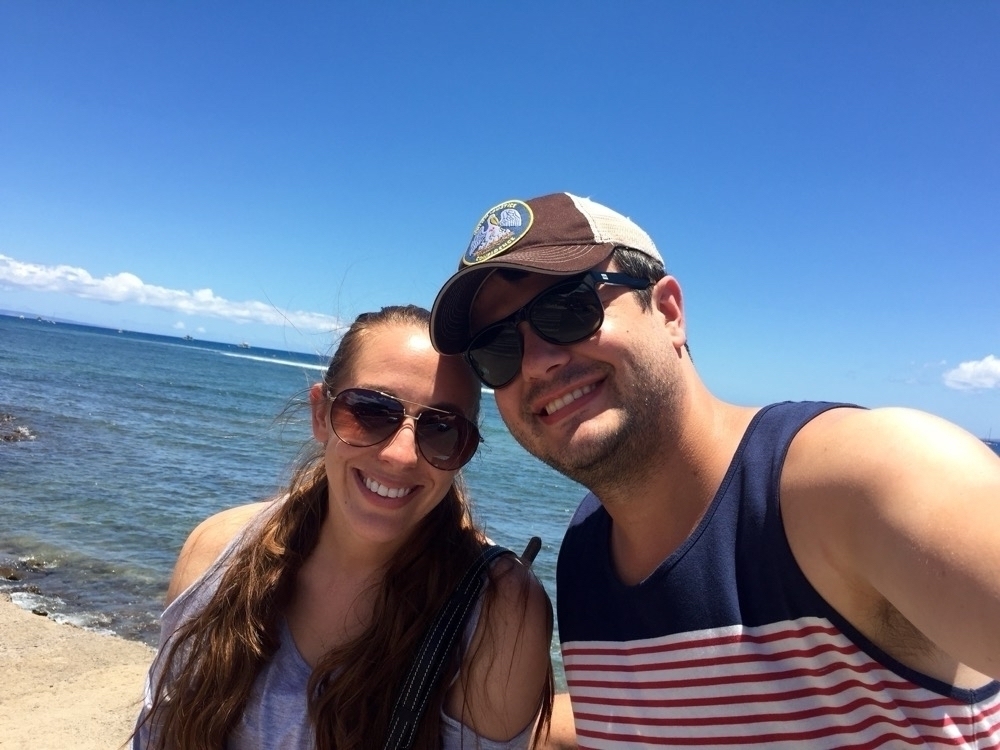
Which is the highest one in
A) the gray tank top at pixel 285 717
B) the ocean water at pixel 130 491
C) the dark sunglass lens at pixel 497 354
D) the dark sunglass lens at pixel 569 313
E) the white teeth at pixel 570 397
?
the dark sunglass lens at pixel 569 313

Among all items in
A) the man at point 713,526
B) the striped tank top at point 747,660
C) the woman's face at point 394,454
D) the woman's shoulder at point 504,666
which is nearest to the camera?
the man at point 713,526

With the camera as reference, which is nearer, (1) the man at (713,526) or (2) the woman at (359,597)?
(1) the man at (713,526)

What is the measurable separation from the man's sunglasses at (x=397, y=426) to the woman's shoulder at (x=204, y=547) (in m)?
0.75

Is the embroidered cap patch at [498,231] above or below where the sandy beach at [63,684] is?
above

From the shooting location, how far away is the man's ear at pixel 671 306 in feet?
7.59

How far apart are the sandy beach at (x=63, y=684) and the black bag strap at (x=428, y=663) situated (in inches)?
126

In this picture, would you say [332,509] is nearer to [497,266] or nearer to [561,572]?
[561,572]

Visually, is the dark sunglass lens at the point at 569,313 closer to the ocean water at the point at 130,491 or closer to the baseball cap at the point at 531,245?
the baseball cap at the point at 531,245

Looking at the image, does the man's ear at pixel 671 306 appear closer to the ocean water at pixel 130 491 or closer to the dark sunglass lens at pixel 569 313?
the dark sunglass lens at pixel 569 313

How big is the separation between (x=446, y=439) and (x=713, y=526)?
1.07 meters

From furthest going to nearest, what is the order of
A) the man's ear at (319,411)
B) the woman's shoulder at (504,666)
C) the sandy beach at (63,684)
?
1. the sandy beach at (63,684)
2. the man's ear at (319,411)
3. the woman's shoulder at (504,666)

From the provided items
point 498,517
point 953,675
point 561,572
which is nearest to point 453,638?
point 561,572

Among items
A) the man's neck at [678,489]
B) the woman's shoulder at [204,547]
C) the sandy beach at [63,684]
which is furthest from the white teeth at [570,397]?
the sandy beach at [63,684]

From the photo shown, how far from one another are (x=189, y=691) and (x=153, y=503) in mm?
10996
